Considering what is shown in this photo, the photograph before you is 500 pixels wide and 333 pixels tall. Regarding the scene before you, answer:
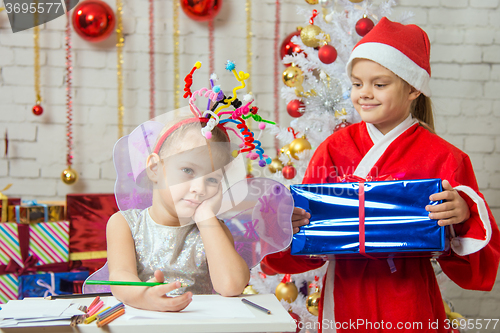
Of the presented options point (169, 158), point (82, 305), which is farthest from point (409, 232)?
point (82, 305)

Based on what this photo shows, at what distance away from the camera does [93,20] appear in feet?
7.34

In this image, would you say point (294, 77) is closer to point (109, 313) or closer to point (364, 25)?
point (364, 25)

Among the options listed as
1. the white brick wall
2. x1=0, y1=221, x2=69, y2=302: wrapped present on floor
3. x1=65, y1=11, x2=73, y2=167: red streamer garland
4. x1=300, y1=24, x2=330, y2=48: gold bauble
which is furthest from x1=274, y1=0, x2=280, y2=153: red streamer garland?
x1=0, y1=221, x2=69, y2=302: wrapped present on floor

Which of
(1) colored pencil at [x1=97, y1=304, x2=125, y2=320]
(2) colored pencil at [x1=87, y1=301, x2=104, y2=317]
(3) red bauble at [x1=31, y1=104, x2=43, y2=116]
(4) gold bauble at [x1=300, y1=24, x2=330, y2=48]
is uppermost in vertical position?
(4) gold bauble at [x1=300, y1=24, x2=330, y2=48]

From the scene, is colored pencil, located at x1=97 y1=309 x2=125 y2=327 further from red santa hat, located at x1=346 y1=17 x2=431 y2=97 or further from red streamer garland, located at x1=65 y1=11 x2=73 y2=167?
red streamer garland, located at x1=65 y1=11 x2=73 y2=167

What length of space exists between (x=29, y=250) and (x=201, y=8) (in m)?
1.50

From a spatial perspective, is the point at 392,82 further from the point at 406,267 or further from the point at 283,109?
the point at 283,109

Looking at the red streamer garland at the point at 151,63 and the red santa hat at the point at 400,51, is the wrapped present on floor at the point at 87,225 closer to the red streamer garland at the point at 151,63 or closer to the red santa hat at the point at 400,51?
the red streamer garland at the point at 151,63

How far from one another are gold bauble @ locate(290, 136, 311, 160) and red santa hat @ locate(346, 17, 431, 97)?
64 cm

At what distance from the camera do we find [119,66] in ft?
8.05

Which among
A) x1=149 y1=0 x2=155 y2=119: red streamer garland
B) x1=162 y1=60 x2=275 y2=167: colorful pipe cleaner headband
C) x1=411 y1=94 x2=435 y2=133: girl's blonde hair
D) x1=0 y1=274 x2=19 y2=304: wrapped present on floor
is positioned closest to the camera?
x1=162 y1=60 x2=275 y2=167: colorful pipe cleaner headband

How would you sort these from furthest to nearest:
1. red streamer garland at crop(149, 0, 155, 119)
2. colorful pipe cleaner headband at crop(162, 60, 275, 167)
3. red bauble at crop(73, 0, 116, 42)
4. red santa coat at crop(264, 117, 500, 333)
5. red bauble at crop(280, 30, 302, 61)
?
red streamer garland at crop(149, 0, 155, 119), red bauble at crop(280, 30, 302, 61), red bauble at crop(73, 0, 116, 42), red santa coat at crop(264, 117, 500, 333), colorful pipe cleaner headband at crop(162, 60, 275, 167)

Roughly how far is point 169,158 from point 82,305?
36 cm

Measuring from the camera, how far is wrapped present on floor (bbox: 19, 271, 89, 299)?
1.86 m
